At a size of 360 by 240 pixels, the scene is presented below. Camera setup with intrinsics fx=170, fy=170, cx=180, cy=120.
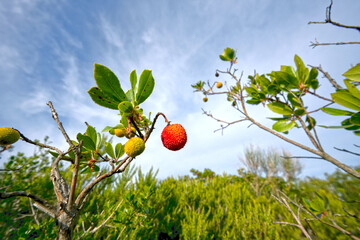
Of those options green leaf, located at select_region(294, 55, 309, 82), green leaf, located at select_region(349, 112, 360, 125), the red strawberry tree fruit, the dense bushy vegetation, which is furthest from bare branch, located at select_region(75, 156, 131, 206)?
green leaf, located at select_region(294, 55, 309, 82)

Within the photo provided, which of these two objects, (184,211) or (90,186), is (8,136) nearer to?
(90,186)

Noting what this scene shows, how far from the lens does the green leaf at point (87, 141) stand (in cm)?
66

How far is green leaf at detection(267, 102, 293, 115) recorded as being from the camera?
4.00 ft

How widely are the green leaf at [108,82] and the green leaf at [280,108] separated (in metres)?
1.08

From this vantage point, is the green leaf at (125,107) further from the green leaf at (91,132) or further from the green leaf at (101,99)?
Answer: the green leaf at (91,132)

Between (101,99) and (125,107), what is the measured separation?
98 millimetres

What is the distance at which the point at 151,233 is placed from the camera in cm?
228

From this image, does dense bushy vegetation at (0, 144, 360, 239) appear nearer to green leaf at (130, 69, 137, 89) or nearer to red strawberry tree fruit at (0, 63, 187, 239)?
red strawberry tree fruit at (0, 63, 187, 239)

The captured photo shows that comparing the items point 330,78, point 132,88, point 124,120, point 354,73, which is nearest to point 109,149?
point 124,120

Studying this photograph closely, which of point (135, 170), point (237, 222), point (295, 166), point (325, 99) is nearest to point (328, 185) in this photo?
point (237, 222)

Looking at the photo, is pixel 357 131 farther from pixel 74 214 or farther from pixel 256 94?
pixel 74 214

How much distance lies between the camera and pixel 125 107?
59 centimetres

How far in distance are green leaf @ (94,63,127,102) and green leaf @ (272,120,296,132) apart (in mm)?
1115

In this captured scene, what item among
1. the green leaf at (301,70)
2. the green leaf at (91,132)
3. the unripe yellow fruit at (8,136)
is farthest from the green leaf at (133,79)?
the green leaf at (301,70)
